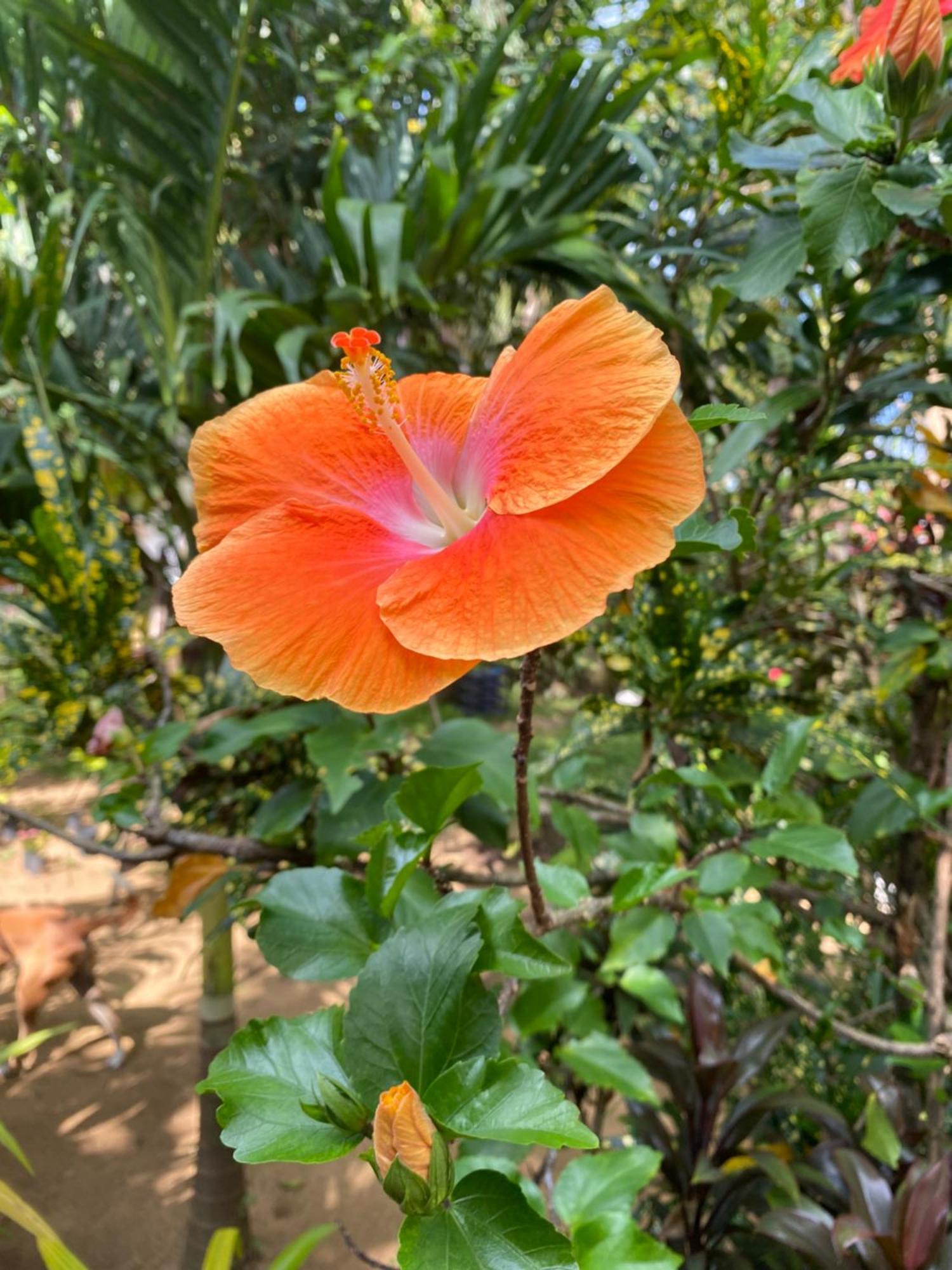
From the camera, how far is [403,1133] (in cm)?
28

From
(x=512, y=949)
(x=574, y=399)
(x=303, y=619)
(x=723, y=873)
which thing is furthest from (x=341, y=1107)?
(x=723, y=873)

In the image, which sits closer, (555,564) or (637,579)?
(555,564)

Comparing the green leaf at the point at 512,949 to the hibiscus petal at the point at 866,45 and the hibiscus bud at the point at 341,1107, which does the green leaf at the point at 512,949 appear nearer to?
the hibiscus bud at the point at 341,1107

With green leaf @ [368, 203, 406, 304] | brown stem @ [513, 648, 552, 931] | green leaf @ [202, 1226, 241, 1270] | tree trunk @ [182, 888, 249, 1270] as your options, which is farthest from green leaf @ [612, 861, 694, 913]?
green leaf @ [368, 203, 406, 304]

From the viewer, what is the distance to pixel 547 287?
54.7 inches

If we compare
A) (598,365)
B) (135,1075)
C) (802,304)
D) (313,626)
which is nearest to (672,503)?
(598,365)

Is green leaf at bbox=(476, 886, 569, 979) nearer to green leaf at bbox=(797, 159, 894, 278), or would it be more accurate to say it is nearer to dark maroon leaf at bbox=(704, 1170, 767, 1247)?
green leaf at bbox=(797, 159, 894, 278)

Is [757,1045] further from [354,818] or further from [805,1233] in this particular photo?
[354,818]

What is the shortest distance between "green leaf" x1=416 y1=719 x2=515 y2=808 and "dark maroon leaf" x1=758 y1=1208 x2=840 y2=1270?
54 cm

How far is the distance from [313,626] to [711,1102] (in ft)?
3.20

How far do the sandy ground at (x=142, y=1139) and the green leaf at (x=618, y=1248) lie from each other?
0.81 metres

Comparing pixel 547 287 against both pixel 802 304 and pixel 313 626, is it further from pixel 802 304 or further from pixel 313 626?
pixel 313 626

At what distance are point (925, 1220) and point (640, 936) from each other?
0.37 m

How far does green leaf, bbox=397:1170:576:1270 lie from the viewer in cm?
29
